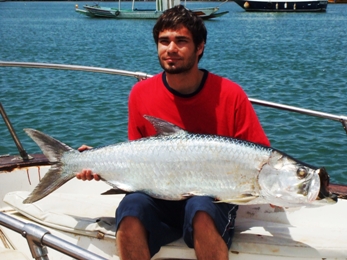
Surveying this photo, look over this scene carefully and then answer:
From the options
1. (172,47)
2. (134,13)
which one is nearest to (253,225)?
(172,47)

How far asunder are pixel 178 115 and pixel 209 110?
0.19 meters

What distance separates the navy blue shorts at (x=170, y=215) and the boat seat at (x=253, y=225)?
108 mm

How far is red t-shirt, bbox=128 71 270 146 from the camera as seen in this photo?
3.39 m

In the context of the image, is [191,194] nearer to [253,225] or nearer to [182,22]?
[253,225]

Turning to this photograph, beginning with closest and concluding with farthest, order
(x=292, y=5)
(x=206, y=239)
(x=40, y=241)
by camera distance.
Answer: (x=40, y=241) < (x=206, y=239) < (x=292, y=5)

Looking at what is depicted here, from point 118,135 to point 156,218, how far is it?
812 cm

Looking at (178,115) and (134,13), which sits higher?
(178,115)

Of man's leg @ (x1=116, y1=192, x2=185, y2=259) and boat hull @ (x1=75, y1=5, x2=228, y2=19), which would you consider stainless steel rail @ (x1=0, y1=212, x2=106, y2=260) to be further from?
boat hull @ (x1=75, y1=5, x2=228, y2=19)

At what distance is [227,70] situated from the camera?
21.3 meters

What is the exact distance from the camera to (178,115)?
345cm

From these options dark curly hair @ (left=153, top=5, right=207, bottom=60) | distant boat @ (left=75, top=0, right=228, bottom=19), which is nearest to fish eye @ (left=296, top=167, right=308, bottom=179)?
dark curly hair @ (left=153, top=5, right=207, bottom=60)

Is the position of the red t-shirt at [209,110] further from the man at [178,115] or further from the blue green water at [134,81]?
the blue green water at [134,81]

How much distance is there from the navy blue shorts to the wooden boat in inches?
4.3

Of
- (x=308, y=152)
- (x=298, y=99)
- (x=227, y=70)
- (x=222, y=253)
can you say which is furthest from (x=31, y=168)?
(x=227, y=70)
